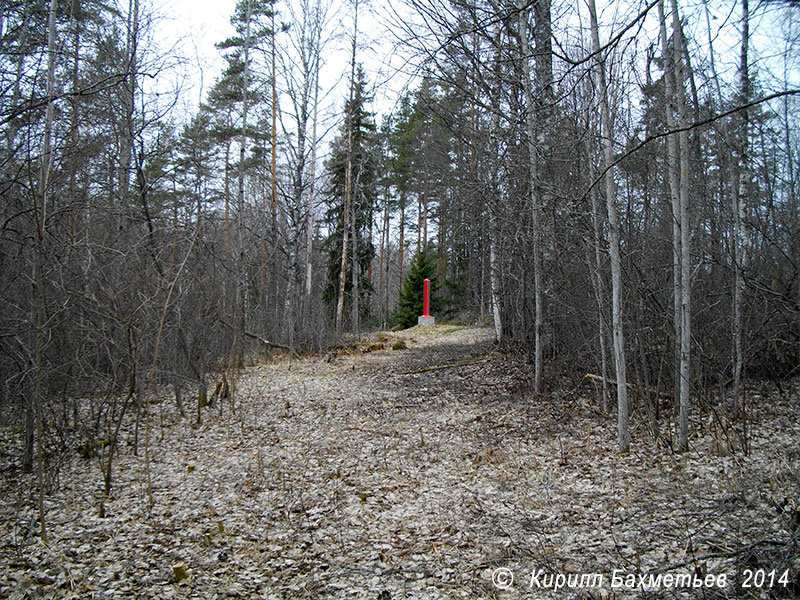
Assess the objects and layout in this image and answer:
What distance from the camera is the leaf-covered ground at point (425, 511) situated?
3.10 meters

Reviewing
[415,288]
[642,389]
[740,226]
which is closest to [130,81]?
[642,389]

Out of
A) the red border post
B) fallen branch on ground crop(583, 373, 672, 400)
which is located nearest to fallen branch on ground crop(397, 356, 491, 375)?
fallen branch on ground crop(583, 373, 672, 400)

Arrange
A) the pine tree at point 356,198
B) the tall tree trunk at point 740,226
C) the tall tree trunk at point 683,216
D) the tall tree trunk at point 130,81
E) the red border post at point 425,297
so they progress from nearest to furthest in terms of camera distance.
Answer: the tall tree trunk at point 683,216 < the tall tree trunk at point 740,226 < the tall tree trunk at point 130,81 < the pine tree at point 356,198 < the red border post at point 425,297

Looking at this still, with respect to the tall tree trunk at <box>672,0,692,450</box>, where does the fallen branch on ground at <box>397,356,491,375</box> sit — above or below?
below

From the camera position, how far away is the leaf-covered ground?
3100 millimetres

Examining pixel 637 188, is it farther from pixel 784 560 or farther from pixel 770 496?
pixel 784 560

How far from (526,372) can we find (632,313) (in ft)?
9.83

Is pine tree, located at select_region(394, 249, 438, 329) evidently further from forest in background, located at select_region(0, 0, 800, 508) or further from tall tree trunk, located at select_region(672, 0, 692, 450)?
tall tree trunk, located at select_region(672, 0, 692, 450)

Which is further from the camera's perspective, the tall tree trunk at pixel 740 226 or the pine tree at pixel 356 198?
the pine tree at pixel 356 198

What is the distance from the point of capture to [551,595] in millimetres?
2875

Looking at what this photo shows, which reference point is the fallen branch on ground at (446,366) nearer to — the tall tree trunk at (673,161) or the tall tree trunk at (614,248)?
the tall tree trunk at (614,248)

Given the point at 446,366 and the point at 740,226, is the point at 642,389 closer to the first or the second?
the point at 740,226

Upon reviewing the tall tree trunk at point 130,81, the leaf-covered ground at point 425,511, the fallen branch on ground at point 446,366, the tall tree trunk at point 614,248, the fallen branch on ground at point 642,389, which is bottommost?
the leaf-covered ground at point 425,511

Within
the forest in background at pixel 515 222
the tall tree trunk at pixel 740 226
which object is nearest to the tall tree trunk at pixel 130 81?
the forest in background at pixel 515 222
